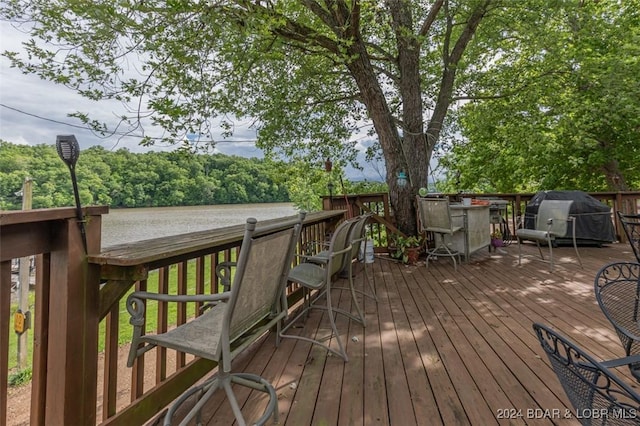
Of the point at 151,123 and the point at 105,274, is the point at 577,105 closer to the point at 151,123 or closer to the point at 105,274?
the point at 151,123

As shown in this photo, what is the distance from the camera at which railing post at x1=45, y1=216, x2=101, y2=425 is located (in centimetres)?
121

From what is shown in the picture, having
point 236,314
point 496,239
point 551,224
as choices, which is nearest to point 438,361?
point 236,314

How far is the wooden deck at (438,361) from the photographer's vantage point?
1.60 meters

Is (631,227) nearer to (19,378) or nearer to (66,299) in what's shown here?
(66,299)

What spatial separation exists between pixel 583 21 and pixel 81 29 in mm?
9171

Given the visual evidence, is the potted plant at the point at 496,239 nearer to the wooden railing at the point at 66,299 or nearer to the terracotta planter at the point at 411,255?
the terracotta planter at the point at 411,255

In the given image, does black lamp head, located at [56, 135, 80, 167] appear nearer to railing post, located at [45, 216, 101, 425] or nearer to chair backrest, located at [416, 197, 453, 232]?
railing post, located at [45, 216, 101, 425]

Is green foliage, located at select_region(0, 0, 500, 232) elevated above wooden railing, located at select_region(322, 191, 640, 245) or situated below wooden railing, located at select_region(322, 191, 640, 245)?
above

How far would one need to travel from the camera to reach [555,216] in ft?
15.3

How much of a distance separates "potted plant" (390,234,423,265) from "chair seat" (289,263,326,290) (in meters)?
2.61

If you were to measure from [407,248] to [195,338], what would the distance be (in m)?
4.17

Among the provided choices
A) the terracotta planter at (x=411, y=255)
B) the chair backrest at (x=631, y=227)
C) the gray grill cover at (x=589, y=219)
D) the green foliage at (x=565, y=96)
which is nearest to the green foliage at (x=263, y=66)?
the terracotta planter at (x=411, y=255)

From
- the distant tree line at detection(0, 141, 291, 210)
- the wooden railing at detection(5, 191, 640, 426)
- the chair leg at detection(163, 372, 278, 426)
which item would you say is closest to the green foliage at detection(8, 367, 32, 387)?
the distant tree line at detection(0, 141, 291, 210)

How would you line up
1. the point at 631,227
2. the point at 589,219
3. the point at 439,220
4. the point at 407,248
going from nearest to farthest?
the point at 631,227
the point at 439,220
the point at 407,248
the point at 589,219
